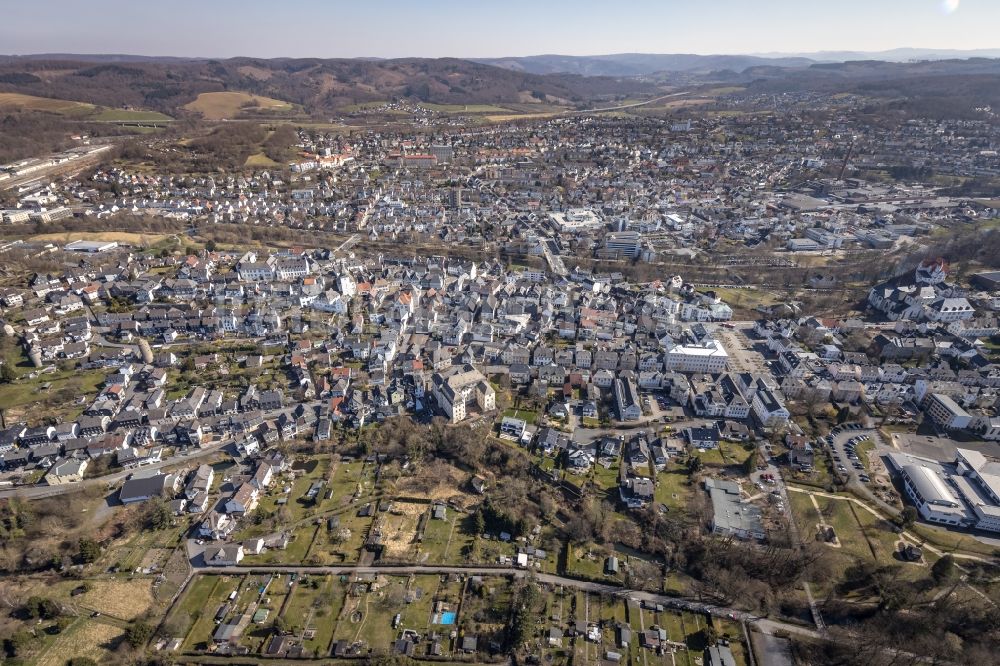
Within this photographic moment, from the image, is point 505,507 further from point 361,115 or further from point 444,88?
point 444,88

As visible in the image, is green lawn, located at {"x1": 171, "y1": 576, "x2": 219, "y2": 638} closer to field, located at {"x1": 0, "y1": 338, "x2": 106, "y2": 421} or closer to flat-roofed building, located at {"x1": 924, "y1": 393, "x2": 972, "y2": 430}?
field, located at {"x1": 0, "y1": 338, "x2": 106, "y2": 421}

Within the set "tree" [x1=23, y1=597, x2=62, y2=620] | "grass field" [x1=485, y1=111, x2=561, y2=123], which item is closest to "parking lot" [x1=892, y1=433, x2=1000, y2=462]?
"tree" [x1=23, y1=597, x2=62, y2=620]

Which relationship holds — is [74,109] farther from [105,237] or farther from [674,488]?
[674,488]

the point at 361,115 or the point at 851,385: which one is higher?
the point at 361,115

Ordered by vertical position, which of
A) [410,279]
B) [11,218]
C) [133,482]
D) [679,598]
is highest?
[11,218]

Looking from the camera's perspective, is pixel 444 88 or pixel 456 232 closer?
pixel 456 232

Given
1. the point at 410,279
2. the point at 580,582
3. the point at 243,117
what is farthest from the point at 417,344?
the point at 243,117

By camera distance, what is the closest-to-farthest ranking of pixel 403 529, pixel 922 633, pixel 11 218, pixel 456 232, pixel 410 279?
pixel 922 633, pixel 403 529, pixel 410 279, pixel 11 218, pixel 456 232
